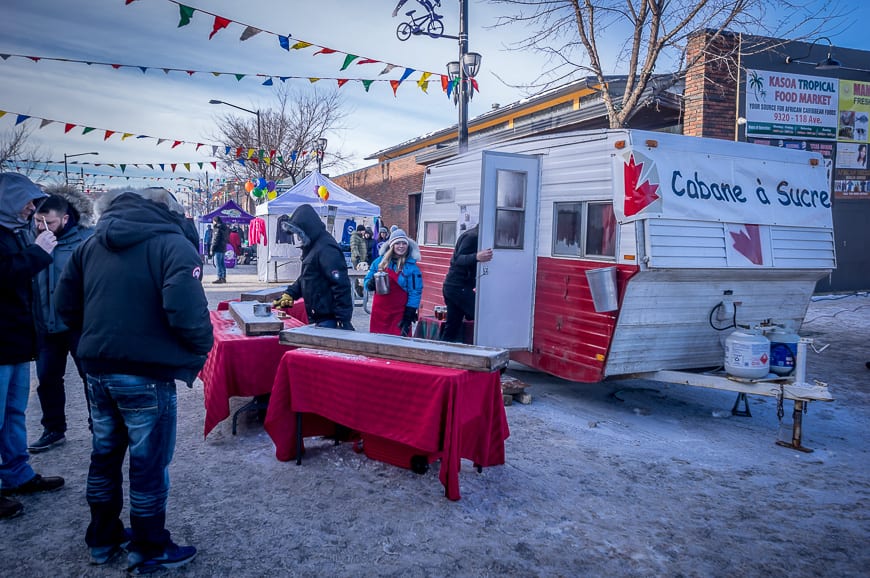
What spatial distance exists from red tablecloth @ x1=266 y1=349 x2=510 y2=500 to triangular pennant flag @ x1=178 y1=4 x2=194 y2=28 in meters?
7.17

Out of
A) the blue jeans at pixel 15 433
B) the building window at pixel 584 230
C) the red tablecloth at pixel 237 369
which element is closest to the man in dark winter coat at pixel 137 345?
the blue jeans at pixel 15 433

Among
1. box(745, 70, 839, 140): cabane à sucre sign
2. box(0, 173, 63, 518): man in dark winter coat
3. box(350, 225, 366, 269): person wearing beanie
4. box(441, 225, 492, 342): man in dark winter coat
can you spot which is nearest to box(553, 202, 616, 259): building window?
box(441, 225, 492, 342): man in dark winter coat

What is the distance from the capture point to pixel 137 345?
2910mm

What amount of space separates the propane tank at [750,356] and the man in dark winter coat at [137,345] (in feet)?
14.8

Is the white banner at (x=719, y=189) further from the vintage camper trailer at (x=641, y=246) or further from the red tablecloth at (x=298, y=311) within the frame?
the red tablecloth at (x=298, y=311)

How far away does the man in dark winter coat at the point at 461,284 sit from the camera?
6844 millimetres

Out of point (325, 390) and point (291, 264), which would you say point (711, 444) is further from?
point (291, 264)

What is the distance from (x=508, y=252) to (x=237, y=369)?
3.19 m

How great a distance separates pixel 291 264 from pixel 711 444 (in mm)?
15887

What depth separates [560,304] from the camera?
628 cm

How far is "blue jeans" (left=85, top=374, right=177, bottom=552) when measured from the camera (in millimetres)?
2971

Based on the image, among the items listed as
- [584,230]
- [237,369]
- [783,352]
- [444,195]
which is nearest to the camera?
[237,369]

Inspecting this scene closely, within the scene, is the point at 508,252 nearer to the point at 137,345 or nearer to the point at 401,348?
the point at 401,348

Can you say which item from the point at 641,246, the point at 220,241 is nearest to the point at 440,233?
the point at 641,246
